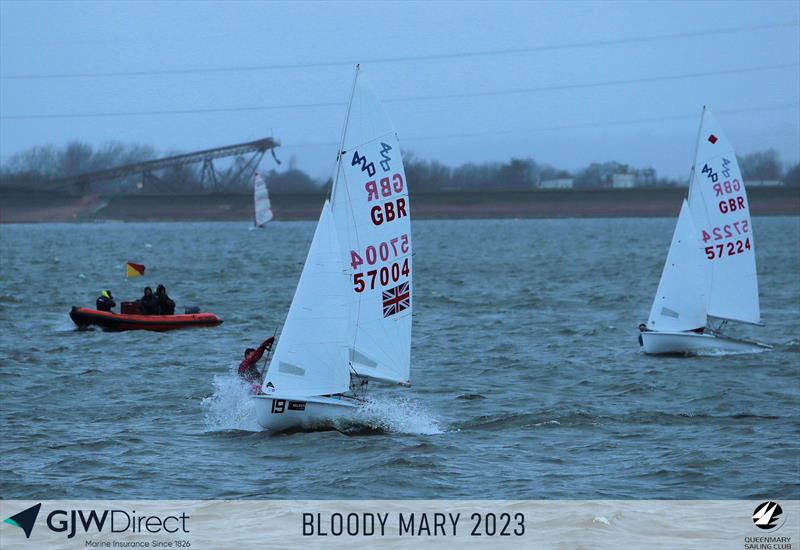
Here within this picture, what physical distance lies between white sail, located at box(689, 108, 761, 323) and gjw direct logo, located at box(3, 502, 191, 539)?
46.2ft

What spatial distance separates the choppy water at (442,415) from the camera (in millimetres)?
12609

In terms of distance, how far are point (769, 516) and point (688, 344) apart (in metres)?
11.2

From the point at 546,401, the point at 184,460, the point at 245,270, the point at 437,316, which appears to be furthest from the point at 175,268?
the point at 184,460

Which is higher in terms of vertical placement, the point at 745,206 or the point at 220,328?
the point at 745,206

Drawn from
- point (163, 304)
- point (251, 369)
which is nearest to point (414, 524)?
point (251, 369)

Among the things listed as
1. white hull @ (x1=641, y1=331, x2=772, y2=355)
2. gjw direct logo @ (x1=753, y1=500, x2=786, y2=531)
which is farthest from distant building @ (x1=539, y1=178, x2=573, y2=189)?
gjw direct logo @ (x1=753, y1=500, x2=786, y2=531)

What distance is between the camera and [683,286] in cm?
2231

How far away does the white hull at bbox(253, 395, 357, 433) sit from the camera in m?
14.4

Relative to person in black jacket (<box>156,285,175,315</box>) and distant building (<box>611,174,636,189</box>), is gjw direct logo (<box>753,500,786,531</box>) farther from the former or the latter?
distant building (<box>611,174,636,189</box>)

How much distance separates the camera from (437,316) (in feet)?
103

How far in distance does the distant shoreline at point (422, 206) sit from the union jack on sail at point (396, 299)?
112m

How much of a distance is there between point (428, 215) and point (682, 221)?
348 ft

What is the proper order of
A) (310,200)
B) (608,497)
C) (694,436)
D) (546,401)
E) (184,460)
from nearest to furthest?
(608,497), (184,460), (694,436), (546,401), (310,200)

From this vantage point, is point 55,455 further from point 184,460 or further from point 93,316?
point 93,316
